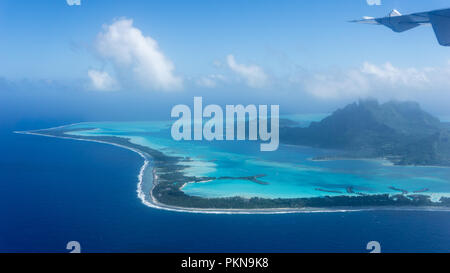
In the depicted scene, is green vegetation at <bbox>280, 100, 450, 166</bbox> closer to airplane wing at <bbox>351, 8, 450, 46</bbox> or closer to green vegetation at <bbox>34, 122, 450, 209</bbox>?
green vegetation at <bbox>34, 122, 450, 209</bbox>

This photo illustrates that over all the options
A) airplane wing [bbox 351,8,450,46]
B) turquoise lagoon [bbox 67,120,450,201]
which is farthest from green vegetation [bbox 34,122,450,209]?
airplane wing [bbox 351,8,450,46]

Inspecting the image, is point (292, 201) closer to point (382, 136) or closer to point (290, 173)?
point (290, 173)

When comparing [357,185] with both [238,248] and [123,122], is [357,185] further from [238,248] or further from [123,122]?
[123,122]

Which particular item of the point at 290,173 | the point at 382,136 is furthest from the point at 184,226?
the point at 382,136

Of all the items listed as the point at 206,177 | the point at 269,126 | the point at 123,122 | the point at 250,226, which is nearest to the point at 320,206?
the point at 250,226

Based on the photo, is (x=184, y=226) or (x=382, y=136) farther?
(x=382, y=136)

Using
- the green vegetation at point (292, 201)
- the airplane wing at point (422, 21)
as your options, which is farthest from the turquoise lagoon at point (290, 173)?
the airplane wing at point (422, 21)

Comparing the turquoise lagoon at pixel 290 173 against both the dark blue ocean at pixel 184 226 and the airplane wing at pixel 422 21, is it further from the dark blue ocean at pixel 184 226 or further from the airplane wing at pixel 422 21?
the airplane wing at pixel 422 21
